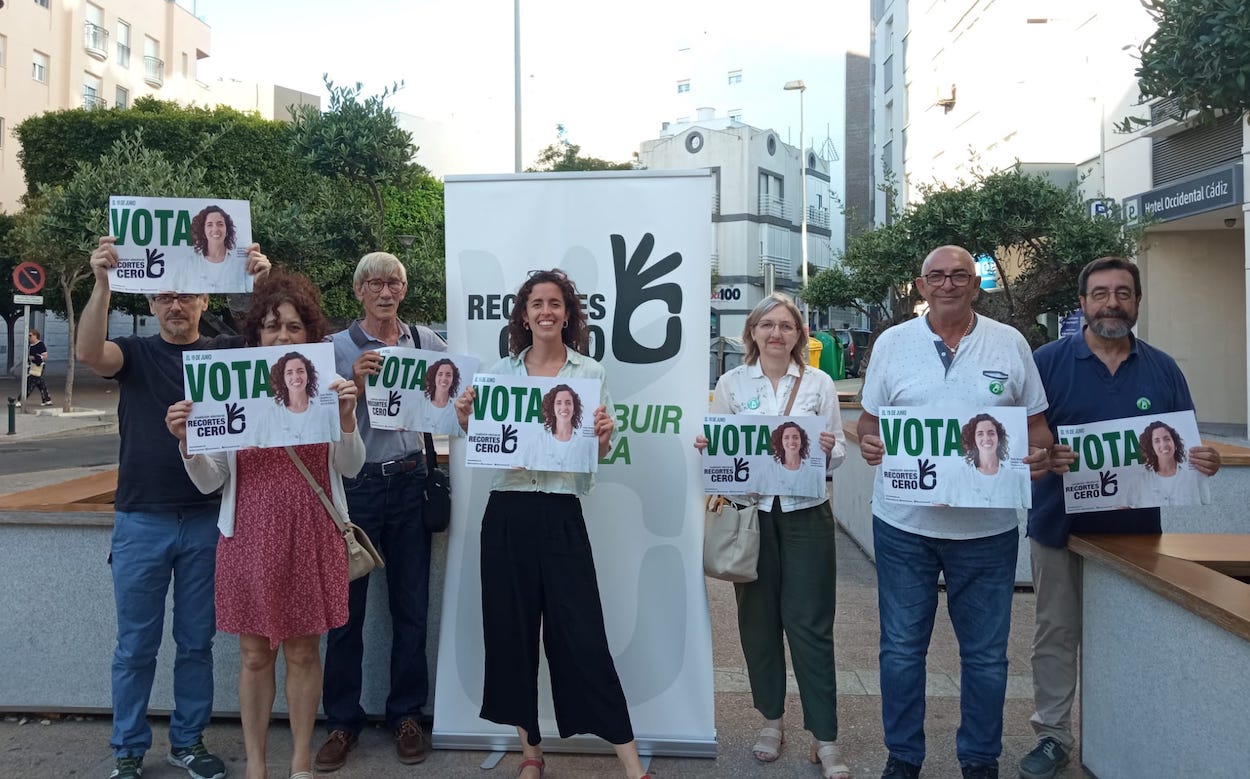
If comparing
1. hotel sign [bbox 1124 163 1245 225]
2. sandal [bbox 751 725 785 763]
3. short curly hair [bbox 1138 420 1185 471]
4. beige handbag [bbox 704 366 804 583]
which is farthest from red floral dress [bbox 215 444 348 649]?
hotel sign [bbox 1124 163 1245 225]

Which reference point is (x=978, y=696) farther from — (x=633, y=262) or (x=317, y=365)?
(x=317, y=365)

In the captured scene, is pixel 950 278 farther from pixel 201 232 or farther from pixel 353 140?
pixel 353 140

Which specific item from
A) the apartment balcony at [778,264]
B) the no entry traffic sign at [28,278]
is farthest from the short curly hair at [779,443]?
the apartment balcony at [778,264]

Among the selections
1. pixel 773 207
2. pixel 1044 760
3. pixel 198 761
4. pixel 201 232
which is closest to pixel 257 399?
pixel 201 232

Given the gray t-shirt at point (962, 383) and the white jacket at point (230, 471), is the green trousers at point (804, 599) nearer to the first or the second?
the gray t-shirt at point (962, 383)

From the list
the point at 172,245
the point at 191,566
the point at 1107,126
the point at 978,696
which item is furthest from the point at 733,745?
the point at 1107,126

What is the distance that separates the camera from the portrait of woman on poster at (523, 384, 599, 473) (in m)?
3.55

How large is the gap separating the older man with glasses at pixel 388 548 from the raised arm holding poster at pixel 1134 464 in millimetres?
2709

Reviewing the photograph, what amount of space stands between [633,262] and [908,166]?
30580 mm

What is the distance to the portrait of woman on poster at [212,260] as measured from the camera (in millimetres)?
3650

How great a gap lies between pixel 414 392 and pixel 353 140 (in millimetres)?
3734

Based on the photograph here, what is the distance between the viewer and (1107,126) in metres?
17.5

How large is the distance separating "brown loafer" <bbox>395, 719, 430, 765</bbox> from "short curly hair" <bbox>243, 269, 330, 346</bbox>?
1.73 metres

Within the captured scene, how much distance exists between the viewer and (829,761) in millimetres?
3828
